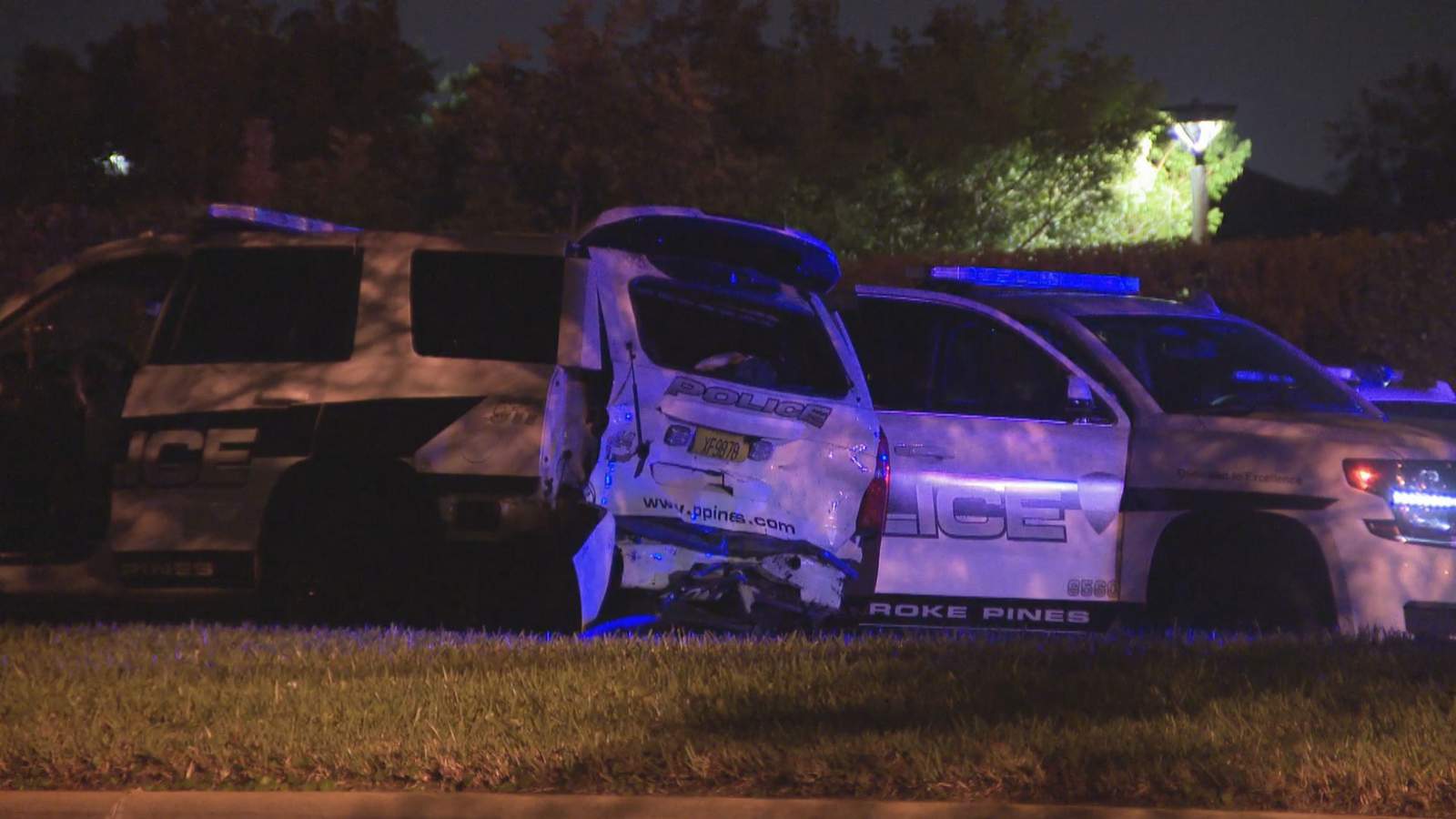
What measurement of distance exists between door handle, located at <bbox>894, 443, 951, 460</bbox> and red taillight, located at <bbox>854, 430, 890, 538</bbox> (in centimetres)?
63

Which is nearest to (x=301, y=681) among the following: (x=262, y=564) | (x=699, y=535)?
(x=262, y=564)

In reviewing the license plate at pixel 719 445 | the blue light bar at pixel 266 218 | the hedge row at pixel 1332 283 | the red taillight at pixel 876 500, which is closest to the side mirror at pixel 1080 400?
the red taillight at pixel 876 500

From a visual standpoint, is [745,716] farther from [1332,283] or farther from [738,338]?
[1332,283]

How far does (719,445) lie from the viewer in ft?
25.4

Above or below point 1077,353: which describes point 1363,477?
below

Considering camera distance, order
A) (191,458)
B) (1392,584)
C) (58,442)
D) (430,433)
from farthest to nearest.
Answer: (1392,584) → (58,442) → (191,458) → (430,433)

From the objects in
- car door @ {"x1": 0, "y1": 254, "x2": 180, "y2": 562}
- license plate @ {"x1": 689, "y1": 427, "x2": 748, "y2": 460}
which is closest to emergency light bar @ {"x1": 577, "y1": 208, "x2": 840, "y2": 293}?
license plate @ {"x1": 689, "y1": 427, "x2": 748, "y2": 460}

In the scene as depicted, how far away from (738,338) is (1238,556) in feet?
9.40

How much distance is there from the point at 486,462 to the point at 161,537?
154cm

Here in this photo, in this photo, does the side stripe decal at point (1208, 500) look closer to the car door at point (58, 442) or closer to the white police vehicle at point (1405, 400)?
the white police vehicle at point (1405, 400)

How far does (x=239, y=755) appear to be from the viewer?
5.89m

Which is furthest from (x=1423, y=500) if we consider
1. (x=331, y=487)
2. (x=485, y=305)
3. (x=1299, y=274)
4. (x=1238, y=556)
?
(x=1299, y=274)

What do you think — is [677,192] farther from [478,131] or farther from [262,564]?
[262,564]

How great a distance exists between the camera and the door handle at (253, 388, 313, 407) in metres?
7.46
